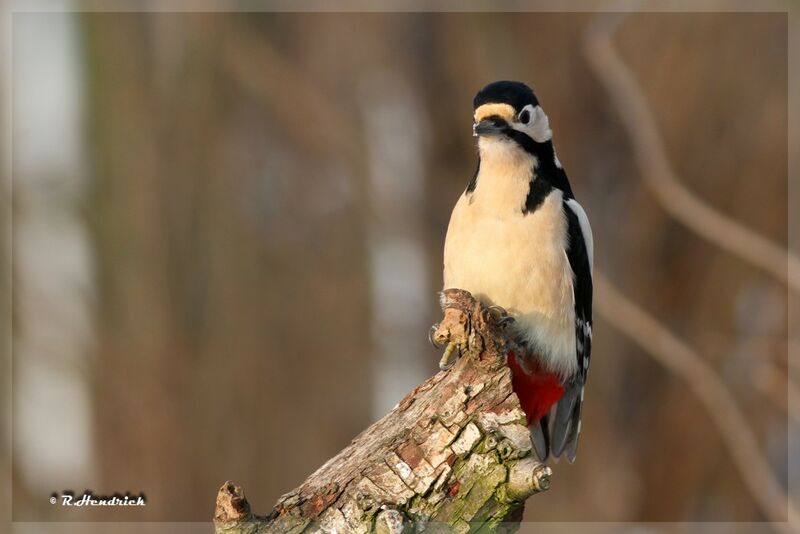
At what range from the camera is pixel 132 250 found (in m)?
7.24

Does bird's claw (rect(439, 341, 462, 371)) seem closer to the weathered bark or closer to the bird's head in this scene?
the weathered bark

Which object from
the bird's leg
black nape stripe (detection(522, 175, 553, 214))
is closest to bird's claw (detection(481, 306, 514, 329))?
black nape stripe (detection(522, 175, 553, 214))

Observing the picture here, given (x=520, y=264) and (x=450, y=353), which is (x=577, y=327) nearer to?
(x=520, y=264)

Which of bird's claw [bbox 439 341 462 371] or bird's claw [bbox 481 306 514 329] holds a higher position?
bird's claw [bbox 481 306 514 329]

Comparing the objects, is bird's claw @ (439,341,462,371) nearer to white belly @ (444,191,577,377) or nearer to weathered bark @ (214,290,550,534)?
weathered bark @ (214,290,550,534)

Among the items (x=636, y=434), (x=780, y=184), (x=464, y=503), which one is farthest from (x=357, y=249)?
(x=464, y=503)


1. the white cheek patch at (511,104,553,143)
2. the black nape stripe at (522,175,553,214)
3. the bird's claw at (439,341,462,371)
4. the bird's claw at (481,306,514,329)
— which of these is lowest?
the bird's claw at (439,341,462,371)

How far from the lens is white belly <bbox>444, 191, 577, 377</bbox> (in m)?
3.39

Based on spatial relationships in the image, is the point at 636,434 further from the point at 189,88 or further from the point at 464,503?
the point at 464,503

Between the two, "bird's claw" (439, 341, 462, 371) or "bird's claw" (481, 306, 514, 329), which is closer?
"bird's claw" (439, 341, 462, 371)

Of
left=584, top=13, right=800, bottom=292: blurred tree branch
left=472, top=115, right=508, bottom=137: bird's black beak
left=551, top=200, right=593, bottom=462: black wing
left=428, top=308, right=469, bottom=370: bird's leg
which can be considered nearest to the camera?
left=428, top=308, right=469, bottom=370: bird's leg

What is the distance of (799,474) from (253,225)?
13.6 feet

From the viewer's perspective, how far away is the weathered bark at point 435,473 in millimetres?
2555

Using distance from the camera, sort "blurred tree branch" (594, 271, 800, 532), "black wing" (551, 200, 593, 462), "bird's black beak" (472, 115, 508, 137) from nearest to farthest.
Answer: "bird's black beak" (472, 115, 508, 137), "black wing" (551, 200, 593, 462), "blurred tree branch" (594, 271, 800, 532)
